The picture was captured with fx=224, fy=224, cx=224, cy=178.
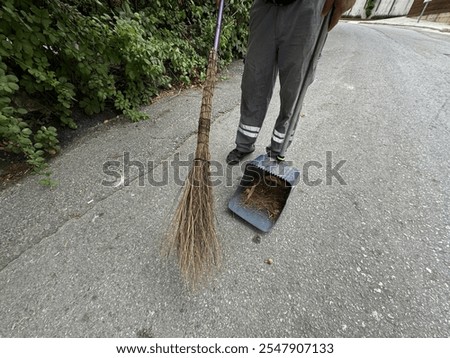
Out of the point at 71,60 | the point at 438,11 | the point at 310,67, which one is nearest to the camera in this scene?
the point at 310,67

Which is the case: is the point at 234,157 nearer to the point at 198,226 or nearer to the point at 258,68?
the point at 258,68

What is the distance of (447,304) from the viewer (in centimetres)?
120

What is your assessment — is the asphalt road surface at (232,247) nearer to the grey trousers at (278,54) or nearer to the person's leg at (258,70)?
the person's leg at (258,70)

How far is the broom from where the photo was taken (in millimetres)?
1212

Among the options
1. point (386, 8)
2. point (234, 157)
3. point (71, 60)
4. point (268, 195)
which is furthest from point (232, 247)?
point (386, 8)

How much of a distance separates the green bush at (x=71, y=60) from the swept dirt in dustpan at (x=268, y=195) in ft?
4.69

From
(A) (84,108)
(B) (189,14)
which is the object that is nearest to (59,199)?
(A) (84,108)

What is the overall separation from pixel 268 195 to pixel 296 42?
1007 mm

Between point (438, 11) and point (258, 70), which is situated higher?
point (438, 11)

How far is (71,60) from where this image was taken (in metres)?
1.75

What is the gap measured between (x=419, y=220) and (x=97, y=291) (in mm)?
2147

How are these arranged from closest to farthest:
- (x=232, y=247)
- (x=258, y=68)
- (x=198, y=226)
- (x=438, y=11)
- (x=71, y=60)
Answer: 1. (x=198, y=226)
2. (x=232, y=247)
3. (x=258, y=68)
4. (x=71, y=60)
5. (x=438, y=11)

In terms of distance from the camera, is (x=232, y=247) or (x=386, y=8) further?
(x=386, y=8)

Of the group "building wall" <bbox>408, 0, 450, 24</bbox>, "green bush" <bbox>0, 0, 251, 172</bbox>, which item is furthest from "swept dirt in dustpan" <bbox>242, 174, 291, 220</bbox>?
"building wall" <bbox>408, 0, 450, 24</bbox>
